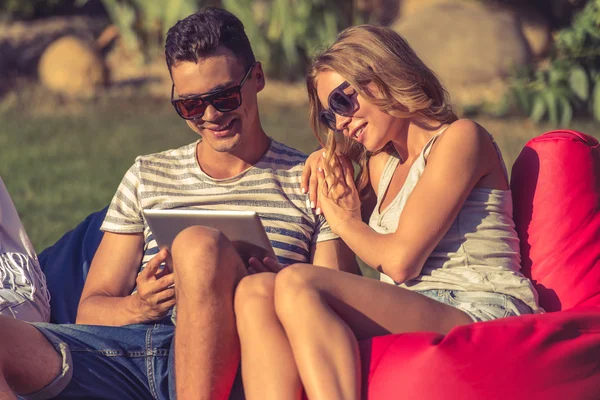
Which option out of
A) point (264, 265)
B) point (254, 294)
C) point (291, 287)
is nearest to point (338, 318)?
point (291, 287)

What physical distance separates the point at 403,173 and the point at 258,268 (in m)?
0.74

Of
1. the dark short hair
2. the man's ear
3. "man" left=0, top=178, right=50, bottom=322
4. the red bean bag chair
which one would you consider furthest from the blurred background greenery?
the red bean bag chair

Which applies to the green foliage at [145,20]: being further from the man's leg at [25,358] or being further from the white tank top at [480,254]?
the man's leg at [25,358]

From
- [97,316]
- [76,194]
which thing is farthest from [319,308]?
[76,194]

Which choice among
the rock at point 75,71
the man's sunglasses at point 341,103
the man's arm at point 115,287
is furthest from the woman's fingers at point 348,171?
the rock at point 75,71

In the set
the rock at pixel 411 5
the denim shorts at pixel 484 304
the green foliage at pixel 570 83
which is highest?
the denim shorts at pixel 484 304

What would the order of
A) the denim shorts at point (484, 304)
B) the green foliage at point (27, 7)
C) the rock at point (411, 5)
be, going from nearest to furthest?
the denim shorts at point (484, 304) < the rock at point (411, 5) < the green foliage at point (27, 7)

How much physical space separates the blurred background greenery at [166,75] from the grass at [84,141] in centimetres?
2

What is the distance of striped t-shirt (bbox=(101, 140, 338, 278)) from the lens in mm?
4047

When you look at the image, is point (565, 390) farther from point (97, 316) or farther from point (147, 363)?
point (97, 316)

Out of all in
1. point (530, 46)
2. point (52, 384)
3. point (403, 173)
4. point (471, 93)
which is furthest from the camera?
point (530, 46)

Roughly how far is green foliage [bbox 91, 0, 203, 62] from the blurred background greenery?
0.02 metres

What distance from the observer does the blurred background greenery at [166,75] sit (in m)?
10.4

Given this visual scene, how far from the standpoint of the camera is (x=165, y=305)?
380 cm
